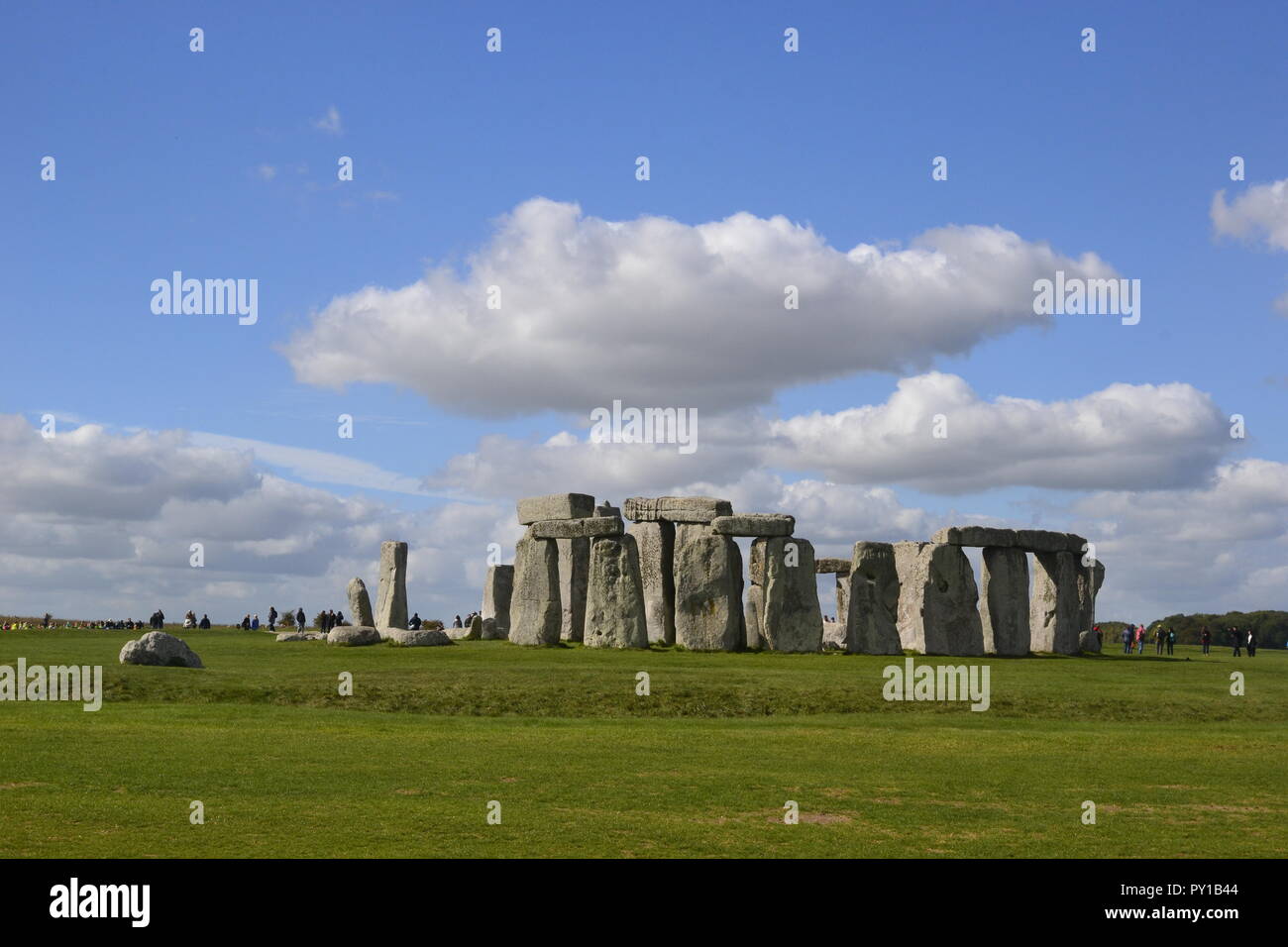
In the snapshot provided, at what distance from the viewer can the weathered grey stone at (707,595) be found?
1348 inches

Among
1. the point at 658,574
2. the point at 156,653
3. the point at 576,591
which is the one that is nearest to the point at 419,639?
the point at 576,591

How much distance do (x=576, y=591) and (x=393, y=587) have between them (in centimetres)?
814

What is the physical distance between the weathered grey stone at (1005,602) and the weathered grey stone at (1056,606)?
215cm

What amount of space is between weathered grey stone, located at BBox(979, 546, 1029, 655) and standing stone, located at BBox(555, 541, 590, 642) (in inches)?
425

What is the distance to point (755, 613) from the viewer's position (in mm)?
34625

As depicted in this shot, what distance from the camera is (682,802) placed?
42.8 feet

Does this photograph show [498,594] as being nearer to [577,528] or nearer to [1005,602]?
[577,528]

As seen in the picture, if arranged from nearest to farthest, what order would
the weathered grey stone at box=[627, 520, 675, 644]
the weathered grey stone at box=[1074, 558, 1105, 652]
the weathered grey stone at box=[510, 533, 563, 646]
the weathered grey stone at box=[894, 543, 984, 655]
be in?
1. the weathered grey stone at box=[894, 543, 984, 655]
2. the weathered grey stone at box=[510, 533, 563, 646]
3. the weathered grey stone at box=[627, 520, 675, 644]
4. the weathered grey stone at box=[1074, 558, 1105, 652]

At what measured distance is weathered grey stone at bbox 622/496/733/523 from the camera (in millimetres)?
35850

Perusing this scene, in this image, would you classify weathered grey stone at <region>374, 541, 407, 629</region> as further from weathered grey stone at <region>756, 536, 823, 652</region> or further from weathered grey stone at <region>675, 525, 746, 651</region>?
weathered grey stone at <region>756, 536, 823, 652</region>

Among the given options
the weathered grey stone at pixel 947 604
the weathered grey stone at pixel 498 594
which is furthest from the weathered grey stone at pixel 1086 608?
the weathered grey stone at pixel 498 594

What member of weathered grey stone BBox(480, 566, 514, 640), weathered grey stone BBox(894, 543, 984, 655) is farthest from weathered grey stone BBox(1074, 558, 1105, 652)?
weathered grey stone BBox(480, 566, 514, 640)

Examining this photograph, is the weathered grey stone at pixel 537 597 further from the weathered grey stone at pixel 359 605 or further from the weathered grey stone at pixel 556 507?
Result: the weathered grey stone at pixel 359 605
